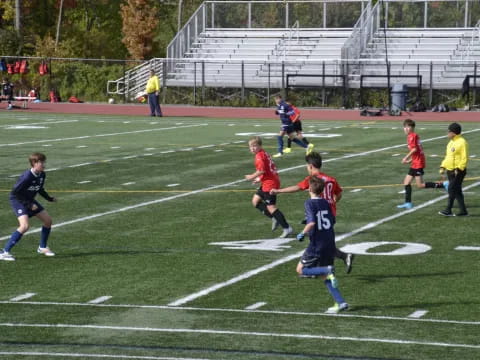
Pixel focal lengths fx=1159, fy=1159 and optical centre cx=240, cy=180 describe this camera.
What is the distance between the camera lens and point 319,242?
12867mm

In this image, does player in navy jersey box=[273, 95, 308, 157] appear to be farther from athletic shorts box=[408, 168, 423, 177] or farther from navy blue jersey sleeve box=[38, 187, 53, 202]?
navy blue jersey sleeve box=[38, 187, 53, 202]

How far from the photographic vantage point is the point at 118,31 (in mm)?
92688

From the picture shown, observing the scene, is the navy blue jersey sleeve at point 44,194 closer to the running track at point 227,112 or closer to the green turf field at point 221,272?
the green turf field at point 221,272

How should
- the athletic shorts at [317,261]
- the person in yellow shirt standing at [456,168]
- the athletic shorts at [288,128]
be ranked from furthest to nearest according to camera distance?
the athletic shorts at [288,128] < the person in yellow shirt standing at [456,168] < the athletic shorts at [317,261]

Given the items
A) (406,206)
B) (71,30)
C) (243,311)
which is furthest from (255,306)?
(71,30)

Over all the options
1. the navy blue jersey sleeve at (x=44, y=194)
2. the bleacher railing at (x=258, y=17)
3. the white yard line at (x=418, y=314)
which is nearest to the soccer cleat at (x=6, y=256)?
the navy blue jersey sleeve at (x=44, y=194)

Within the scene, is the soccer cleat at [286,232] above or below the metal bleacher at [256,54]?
below

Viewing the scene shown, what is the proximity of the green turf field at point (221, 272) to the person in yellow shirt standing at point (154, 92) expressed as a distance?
17.7m

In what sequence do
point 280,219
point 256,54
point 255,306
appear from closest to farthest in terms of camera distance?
point 255,306, point 280,219, point 256,54

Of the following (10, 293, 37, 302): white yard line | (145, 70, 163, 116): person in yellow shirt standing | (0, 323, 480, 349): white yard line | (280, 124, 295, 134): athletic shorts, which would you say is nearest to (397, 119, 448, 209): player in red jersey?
(10, 293, 37, 302): white yard line

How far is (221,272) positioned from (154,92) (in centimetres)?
3348

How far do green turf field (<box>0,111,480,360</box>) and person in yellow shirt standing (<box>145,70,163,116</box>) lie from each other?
17678 millimetres

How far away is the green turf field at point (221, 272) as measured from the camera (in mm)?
11289

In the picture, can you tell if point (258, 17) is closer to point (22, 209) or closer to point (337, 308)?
point (22, 209)
